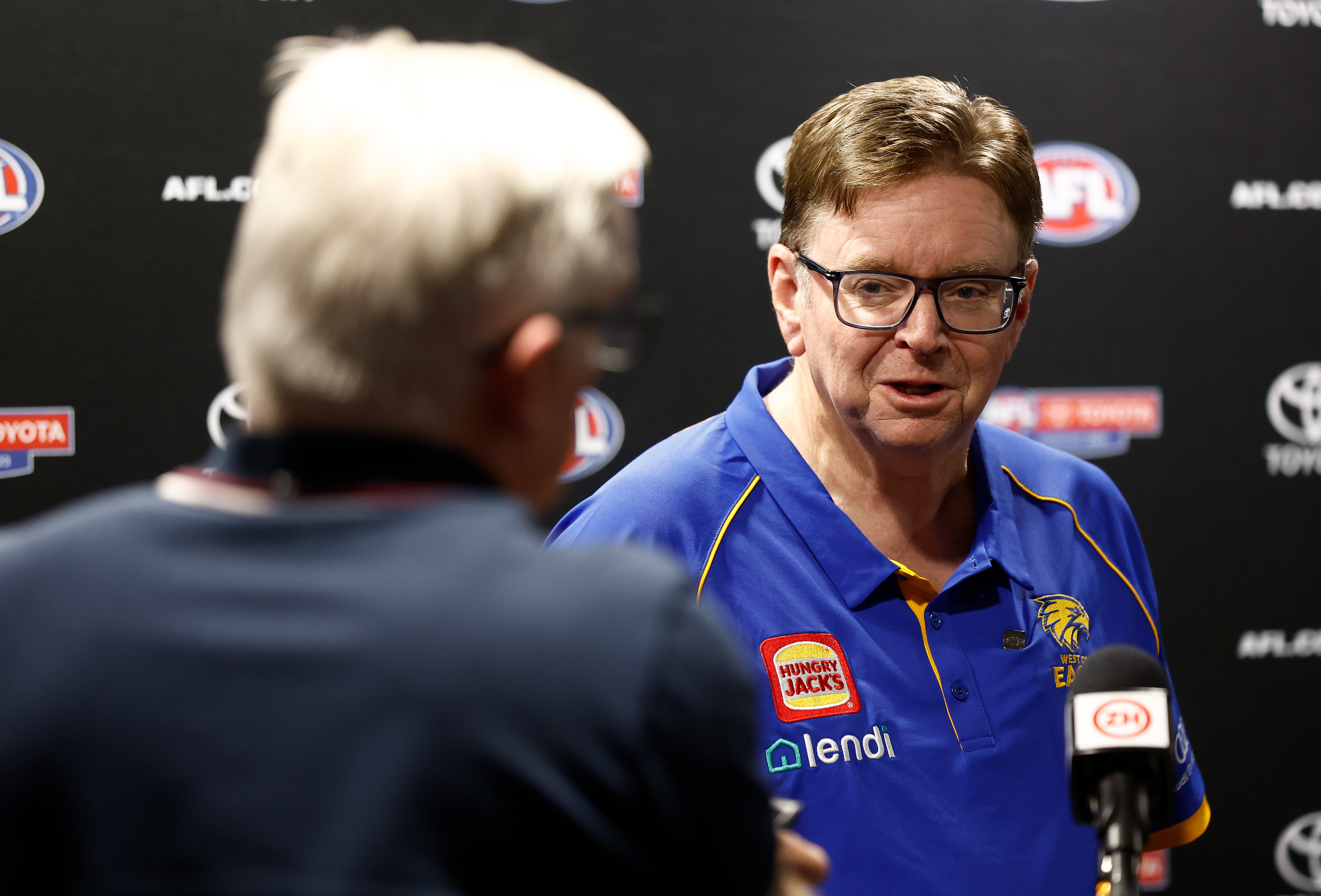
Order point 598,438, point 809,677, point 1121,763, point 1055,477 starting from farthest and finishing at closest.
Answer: point 598,438 < point 1055,477 < point 809,677 < point 1121,763

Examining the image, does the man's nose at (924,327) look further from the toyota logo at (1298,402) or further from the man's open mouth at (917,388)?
the toyota logo at (1298,402)

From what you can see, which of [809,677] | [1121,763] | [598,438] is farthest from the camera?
[598,438]

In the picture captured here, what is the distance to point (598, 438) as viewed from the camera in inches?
85.0

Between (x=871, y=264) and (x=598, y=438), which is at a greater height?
(x=871, y=264)

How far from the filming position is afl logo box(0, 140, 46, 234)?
1.92 metres

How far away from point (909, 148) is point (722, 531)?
1.49 feet

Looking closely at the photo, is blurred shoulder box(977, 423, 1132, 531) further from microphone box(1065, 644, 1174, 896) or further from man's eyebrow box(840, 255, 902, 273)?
microphone box(1065, 644, 1174, 896)

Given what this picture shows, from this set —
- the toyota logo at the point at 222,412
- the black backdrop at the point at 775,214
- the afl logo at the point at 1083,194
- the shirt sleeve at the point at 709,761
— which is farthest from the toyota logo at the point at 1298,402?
the shirt sleeve at the point at 709,761

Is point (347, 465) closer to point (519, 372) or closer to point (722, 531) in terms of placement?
point (519, 372)

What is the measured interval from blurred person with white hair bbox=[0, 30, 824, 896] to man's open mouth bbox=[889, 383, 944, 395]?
0.71 metres

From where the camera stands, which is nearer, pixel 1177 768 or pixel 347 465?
pixel 347 465

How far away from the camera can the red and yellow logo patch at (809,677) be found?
42.3 inches

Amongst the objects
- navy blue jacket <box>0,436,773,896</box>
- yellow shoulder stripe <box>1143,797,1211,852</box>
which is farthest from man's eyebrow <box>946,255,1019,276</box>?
navy blue jacket <box>0,436,773,896</box>

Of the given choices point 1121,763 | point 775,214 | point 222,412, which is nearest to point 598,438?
point 775,214
